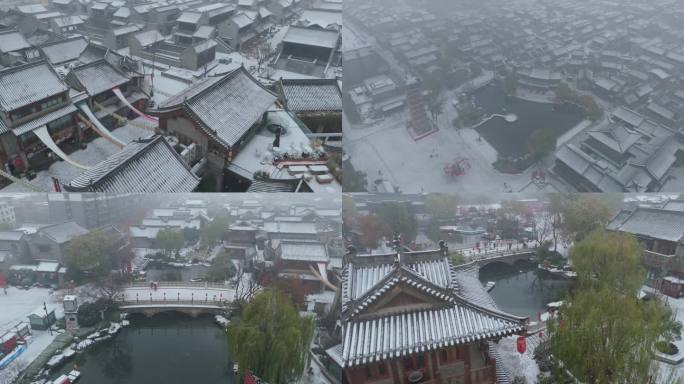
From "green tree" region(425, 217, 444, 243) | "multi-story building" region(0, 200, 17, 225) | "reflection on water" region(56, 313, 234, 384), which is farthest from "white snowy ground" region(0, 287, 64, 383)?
"green tree" region(425, 217, 444, 243)

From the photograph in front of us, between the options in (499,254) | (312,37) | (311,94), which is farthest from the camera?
(312,37)

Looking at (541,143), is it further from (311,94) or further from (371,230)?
(311,94)

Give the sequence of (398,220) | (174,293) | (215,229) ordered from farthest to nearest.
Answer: (174,293) → (215,229) → (398,220)

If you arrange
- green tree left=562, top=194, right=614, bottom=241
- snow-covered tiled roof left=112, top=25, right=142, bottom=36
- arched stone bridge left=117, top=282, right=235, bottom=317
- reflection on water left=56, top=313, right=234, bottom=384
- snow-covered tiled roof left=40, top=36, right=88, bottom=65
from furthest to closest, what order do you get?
snow-covered tiled roof left=112, top=25, right=142, bottom=36, snow-covered tiled roof left=40, top=36, right=88, bottom=65, arched stone bridge left=117, top=282, right=235, bottom=317, reflection on water left=56, top=313, right=234, bottom=384, green tree left=562, top=194, right=614, bottom=241

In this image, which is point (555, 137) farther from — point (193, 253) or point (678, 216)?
point (193, 253)

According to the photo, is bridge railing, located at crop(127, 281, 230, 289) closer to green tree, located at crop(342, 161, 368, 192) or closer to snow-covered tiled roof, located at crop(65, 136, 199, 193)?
snow-covered tiled roof, located at crop(65, 136, 199, 193)

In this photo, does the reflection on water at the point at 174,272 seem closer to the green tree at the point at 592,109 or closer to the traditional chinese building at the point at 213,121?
the traditional chinese building at the point at 213,121

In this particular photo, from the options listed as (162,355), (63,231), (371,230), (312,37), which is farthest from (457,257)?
(312,37)
